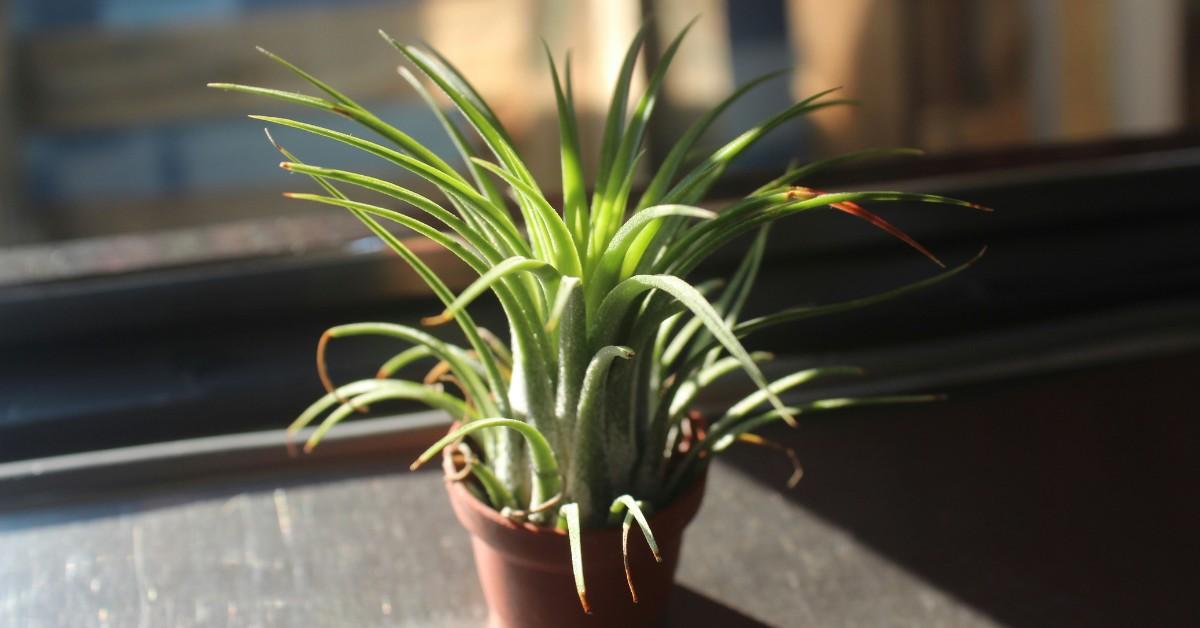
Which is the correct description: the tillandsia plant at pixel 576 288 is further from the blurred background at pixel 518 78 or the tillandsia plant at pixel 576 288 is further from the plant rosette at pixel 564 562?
the blurred background at pixel 518 78

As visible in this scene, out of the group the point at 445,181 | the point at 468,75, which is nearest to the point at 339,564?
the point at 445,181

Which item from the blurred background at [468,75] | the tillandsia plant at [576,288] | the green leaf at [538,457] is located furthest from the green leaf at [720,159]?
Answer: the blurred background at [468,75]

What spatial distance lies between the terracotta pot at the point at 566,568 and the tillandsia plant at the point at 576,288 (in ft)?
0.03

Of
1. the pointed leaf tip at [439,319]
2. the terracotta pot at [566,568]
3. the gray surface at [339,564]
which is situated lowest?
the gray surface at [339,564]

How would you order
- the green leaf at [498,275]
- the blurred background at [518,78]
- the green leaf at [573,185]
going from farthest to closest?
the blurred background at [518,78] < the green leaf at [573,185] < the green leaf at [498,275]

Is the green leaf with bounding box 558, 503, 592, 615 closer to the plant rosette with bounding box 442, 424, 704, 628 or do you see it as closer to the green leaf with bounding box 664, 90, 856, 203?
the plant rosette with bounding box 442, 424, 704, 628

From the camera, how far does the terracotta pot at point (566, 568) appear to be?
17.1 inches

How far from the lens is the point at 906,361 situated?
71cm

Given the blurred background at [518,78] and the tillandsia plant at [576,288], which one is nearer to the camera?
the tillandsia plant at [576,288]

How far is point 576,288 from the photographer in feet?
1.34

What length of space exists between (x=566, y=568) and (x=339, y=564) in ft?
0.58

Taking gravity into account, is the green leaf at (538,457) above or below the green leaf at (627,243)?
below

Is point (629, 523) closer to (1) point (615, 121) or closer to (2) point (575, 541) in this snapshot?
(2) point (575, 541)

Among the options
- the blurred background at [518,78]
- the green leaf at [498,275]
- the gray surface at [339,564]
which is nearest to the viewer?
the green leaf at [498,275]
